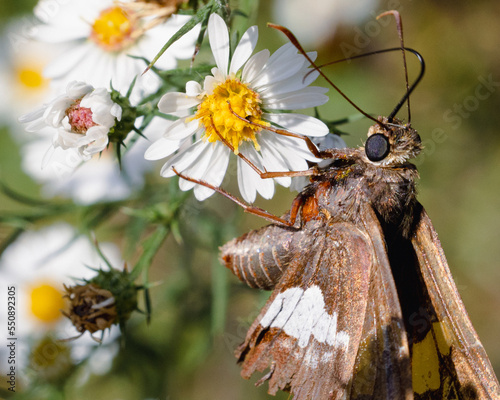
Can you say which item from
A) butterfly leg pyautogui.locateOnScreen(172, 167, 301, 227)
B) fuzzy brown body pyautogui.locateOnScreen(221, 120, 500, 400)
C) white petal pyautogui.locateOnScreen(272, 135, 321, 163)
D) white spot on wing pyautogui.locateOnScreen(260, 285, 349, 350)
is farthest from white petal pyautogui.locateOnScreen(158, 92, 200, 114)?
white spot on wing pyautogui.locateOnScreen(260, 285, 349, 350)

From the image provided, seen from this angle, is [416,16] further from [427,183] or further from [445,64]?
[427,183]

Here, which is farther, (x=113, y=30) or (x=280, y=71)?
(x=113, y=30)

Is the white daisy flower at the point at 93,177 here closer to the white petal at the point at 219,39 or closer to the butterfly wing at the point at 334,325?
the white petal at the point at 219,39

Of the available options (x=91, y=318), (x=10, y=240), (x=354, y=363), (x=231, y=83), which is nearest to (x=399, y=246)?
(x=354, y=363)

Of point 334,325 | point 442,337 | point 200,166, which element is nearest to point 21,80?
point 200,166

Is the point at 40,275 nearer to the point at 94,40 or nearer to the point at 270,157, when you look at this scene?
the point at 94,40

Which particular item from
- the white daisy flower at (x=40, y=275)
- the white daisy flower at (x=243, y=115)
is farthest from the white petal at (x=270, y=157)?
the white daisy flower at (x=40, y=275)
